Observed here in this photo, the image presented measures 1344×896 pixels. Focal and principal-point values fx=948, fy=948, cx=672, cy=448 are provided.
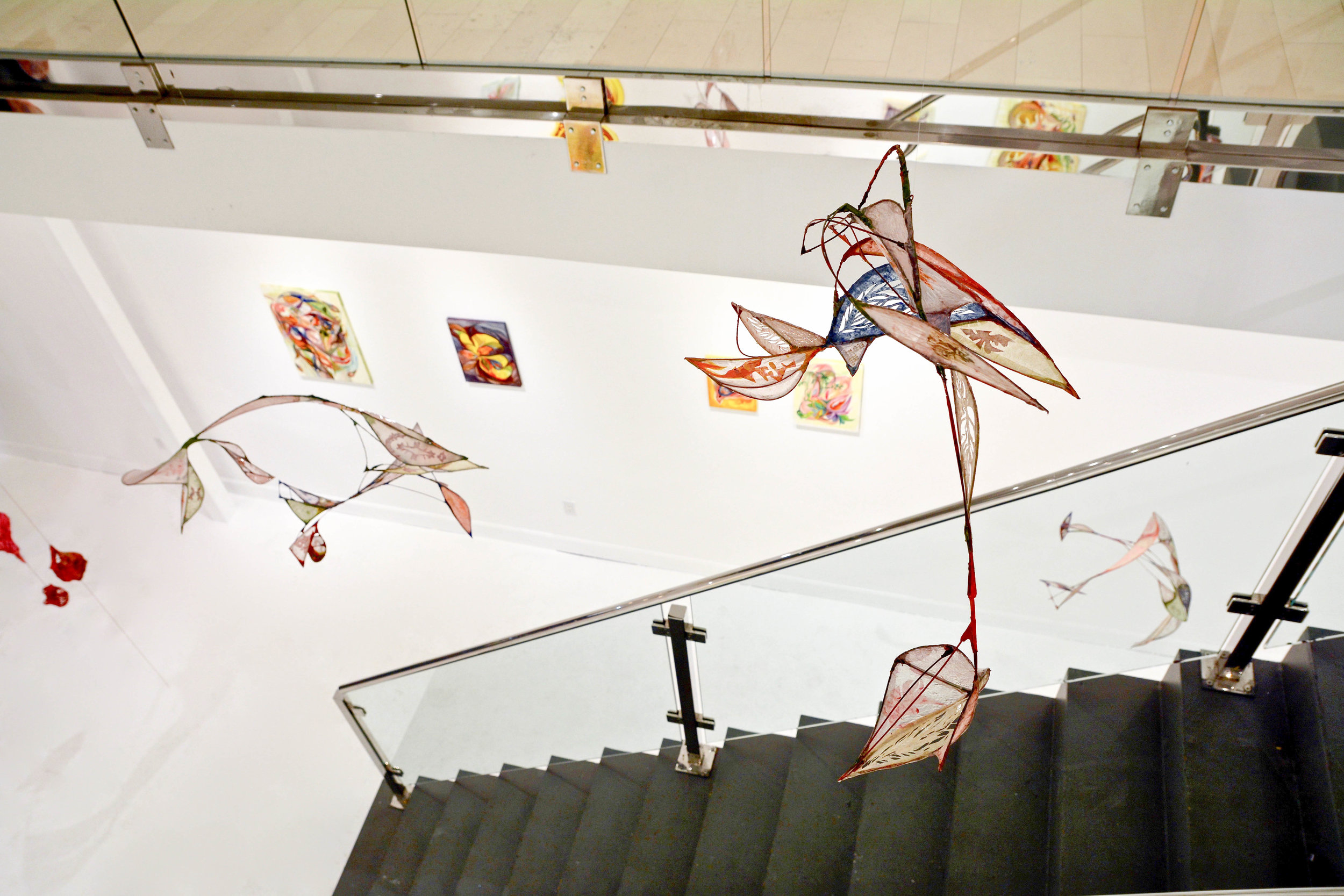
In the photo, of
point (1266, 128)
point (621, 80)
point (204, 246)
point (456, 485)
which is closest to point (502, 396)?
point (456, 485)

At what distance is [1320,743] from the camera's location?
2.55 metres

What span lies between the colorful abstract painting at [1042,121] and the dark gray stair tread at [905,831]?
2.05 meters

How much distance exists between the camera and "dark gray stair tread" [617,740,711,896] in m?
3.82

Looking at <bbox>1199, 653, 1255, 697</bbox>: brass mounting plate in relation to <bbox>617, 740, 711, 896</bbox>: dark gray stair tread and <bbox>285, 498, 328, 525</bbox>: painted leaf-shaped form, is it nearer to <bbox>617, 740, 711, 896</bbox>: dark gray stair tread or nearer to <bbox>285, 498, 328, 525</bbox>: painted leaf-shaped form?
<bbox>617, 740, 711, 896</bbox>: dark gray stair tread

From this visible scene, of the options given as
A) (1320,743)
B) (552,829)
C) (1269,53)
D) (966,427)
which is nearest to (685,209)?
(1269,53)

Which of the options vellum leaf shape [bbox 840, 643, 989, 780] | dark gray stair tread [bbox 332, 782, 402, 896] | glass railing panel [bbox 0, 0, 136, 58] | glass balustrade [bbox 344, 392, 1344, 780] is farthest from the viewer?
dark gray stair tread [bbox 332, 782, 402, 896]

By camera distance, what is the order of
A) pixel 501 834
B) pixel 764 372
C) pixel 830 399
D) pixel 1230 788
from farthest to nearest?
pixel 830 399, pixel 501 834, pixel 1230 788, pixel 764 372

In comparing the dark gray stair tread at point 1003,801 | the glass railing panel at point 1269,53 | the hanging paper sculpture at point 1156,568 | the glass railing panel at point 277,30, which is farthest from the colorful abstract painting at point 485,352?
the glass railing panel at point 1269,53

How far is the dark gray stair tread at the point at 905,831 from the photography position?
3213mm

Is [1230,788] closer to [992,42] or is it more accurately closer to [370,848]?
[992,42]

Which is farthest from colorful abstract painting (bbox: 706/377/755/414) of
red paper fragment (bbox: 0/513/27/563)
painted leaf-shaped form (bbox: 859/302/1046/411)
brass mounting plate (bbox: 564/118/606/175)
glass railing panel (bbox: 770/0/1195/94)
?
painted leaf-shaped form (bbox: 859/302/1046/411)

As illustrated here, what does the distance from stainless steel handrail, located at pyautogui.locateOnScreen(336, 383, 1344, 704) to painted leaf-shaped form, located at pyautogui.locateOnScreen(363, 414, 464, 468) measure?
1.08m

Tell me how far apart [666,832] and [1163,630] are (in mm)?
2104

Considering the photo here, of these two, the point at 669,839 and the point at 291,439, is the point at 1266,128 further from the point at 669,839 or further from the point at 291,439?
the point at 291,439
